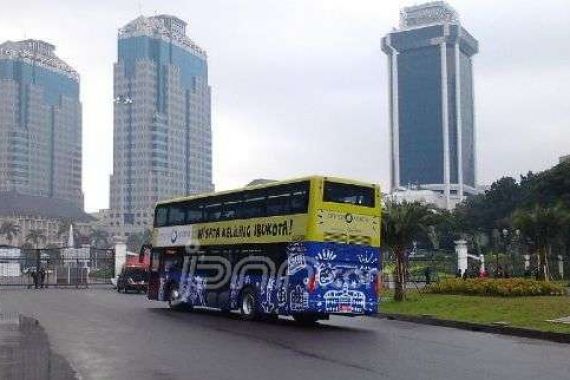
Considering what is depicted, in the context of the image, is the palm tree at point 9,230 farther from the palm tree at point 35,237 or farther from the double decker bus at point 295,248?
the double decker bus at point 295,248

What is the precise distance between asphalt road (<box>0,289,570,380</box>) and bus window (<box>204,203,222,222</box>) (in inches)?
139

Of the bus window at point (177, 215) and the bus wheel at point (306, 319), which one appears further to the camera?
the bus window at point (177, 215)

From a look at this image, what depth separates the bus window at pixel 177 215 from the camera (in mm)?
25812

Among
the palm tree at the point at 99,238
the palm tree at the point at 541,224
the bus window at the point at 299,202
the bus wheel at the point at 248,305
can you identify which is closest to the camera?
the bus window at the point at 299,202

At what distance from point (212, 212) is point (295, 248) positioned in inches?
184

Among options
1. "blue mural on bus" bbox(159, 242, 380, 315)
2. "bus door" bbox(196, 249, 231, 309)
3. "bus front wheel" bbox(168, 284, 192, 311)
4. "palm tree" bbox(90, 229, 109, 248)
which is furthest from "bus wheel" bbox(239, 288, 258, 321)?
"palm tree" bbox(90, 229, 109, 248)

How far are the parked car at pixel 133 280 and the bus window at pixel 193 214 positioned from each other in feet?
67.9

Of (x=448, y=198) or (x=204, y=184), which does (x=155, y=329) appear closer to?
(x=204, y=184)

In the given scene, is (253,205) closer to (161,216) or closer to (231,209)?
(231,209)

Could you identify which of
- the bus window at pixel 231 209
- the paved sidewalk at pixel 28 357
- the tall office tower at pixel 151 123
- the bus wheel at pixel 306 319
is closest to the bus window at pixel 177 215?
the bus window at pixel 231 209

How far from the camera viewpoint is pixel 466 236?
103 meters

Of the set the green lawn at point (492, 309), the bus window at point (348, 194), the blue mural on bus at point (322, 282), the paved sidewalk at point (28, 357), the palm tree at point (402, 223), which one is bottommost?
the green lawn at point (492, 309)

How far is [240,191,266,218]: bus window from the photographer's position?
2159 centimetres

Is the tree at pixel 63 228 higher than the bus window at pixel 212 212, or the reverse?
the tree at pixel 63 228
